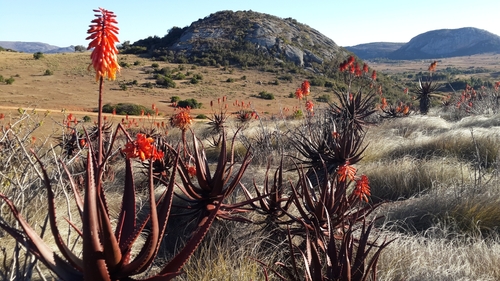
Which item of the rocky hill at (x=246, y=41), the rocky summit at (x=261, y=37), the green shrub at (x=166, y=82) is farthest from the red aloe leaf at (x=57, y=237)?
the rocky summit at (x=261, y=37)

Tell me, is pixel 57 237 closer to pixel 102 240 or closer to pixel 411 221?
pixel 102 240

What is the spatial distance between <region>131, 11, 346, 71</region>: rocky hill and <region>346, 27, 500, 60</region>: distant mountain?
126 meters

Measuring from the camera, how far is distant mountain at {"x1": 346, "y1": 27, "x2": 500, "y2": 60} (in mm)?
169113

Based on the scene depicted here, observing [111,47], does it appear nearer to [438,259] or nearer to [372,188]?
[438,259]

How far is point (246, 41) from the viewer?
5453 cm

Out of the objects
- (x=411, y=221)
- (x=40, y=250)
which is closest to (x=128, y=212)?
(x=40, y=250)

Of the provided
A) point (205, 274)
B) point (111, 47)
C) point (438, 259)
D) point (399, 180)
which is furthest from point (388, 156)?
point (111, 47)

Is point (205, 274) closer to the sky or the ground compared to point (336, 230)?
closer to the ground

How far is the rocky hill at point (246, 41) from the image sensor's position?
5159cm

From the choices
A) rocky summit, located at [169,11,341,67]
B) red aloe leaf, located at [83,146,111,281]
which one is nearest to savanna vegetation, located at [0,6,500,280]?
red aloe leaf, located at [83,146,111,281]

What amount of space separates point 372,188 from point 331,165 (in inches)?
42.9

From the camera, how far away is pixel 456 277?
3092mm

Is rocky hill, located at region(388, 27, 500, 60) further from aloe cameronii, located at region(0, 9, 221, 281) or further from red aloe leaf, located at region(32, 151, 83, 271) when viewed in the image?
red aloe leaf, located at region(32, 151, 83, 271)

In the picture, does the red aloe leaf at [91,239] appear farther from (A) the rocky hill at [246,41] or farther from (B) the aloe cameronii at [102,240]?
(A) the rocky hill at [246,41]
